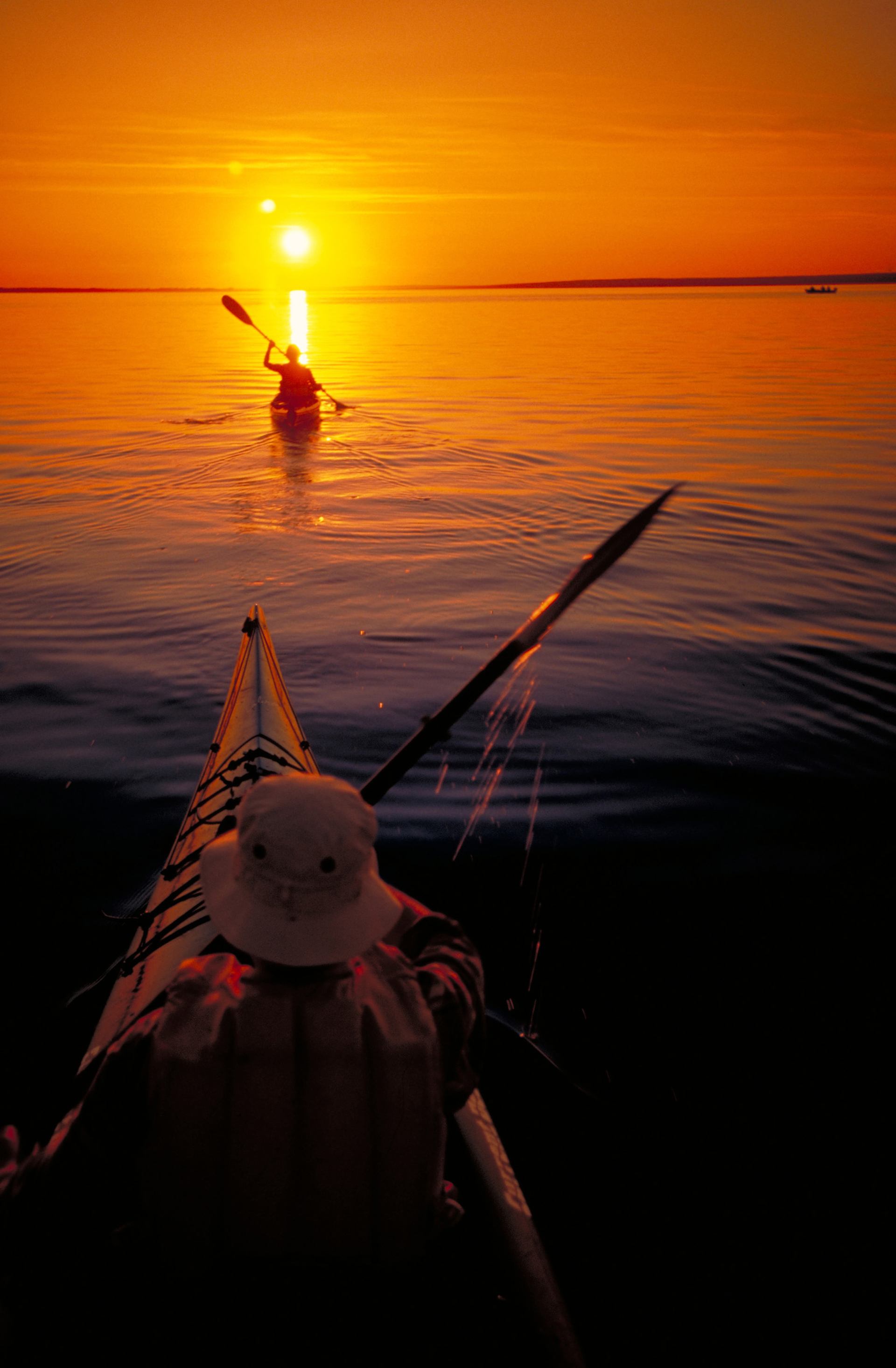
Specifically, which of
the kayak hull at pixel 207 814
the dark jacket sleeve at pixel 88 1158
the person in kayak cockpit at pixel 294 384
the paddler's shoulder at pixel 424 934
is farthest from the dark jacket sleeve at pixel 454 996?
the person in kayak cockpit at pixel 294 384

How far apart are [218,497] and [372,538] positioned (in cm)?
429

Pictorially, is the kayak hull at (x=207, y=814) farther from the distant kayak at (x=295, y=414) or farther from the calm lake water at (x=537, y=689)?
the distant kayak at (x=295, y=414)

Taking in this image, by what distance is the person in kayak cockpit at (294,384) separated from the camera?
22594 millimetres

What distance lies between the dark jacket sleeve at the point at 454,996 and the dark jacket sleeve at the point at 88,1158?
0.55 metres

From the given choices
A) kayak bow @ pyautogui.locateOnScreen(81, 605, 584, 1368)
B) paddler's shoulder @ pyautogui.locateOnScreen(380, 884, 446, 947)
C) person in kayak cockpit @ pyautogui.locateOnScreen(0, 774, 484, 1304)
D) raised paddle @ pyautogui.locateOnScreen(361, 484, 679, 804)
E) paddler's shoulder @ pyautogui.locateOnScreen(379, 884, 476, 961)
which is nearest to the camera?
person in kayak cockpit @ pyautogui.locateOnScreen(0, 774, 484, 1304)

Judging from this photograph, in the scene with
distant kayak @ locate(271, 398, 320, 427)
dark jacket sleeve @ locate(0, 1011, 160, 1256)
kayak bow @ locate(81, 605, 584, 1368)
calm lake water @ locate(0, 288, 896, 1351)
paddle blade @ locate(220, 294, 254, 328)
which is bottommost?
calm lake water @ locate(0, 288, 896, 1351)

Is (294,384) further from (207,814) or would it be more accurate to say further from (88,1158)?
(88,1158)

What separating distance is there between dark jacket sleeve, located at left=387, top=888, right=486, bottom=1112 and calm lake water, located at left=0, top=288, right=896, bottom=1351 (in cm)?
182

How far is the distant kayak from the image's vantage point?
75.5 ft

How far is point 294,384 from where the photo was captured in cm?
2262

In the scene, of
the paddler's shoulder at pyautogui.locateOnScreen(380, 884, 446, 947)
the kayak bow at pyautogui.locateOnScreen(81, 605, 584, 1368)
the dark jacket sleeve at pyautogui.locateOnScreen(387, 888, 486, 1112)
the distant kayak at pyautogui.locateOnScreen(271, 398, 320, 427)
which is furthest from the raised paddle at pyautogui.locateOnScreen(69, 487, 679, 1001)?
the distant kayak at pyautogui.locateOnScreen(271, 398, 320, 427)

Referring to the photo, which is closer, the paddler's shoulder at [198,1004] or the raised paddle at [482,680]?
the paddler's shoulder at [198,1004]

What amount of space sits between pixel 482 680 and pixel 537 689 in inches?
178

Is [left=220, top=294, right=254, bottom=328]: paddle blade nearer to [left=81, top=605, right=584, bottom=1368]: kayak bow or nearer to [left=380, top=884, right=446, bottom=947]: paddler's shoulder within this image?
[left=81, top=605, right=584, bottom=1368]: kayak bow
